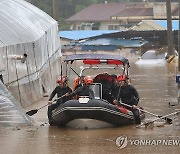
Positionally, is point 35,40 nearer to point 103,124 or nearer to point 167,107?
point 167,107

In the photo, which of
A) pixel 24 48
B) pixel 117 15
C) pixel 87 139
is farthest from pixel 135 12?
pixel 87 139

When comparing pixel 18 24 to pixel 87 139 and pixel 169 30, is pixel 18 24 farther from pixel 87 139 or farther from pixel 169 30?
pixel 169 30

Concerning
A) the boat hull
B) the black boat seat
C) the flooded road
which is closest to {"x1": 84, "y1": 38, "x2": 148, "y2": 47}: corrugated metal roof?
the flooded road

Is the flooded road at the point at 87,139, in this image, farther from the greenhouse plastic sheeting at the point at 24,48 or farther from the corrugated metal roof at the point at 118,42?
the corrugated metal roof at the point at 118,42

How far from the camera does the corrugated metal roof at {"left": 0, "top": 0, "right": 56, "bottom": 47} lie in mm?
24733

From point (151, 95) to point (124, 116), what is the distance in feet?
36.5

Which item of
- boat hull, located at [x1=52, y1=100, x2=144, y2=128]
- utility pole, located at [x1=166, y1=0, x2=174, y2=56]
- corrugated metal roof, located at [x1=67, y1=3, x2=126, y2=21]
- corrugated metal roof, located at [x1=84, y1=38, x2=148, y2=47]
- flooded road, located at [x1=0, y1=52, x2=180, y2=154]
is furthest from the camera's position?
corrugated metal roof, located at [x1=67, y1=3, x2=126, y2=21]

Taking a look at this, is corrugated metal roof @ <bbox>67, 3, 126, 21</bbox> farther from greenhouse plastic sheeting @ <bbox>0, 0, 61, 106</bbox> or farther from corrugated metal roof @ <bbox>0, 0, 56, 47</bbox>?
corrugated metal roof @ <bbox>0, 0, 56, 47</bbox>

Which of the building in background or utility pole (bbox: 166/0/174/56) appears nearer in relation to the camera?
utility pole (bbox: 166/0/174/56)

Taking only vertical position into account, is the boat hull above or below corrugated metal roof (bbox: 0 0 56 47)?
below

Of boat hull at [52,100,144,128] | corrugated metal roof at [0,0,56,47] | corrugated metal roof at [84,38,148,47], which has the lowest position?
corrugated metal roof at [84,38,148,47]

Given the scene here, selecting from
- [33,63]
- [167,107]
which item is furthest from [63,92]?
[33,63]

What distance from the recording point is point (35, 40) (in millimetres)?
28062

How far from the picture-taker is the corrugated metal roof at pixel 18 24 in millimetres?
24733
